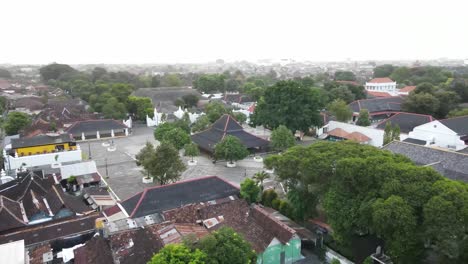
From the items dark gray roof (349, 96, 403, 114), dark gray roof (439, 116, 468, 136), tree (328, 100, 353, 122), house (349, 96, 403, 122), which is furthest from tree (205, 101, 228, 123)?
dark gray roof (439, 116, 468, 136)

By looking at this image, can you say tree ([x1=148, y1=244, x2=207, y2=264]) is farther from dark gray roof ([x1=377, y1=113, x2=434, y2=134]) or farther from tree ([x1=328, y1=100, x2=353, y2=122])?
tree ([x1=328, y1=100, x2=353, y2=122])

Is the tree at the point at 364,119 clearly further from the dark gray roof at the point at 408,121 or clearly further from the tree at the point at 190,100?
the tree at the point at 190,100

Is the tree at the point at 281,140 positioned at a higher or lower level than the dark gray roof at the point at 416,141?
higher

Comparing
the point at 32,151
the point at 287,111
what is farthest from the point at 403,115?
the point at 32,151

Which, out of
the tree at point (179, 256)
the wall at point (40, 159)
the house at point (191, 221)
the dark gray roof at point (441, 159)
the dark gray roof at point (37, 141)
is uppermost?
the tree at point (179, 256)

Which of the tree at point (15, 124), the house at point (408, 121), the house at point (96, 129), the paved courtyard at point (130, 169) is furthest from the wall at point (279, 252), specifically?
the tree at point (15, 124)

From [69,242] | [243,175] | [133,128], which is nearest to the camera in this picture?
[69,242]

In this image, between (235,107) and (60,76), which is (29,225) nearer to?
(235,107)
